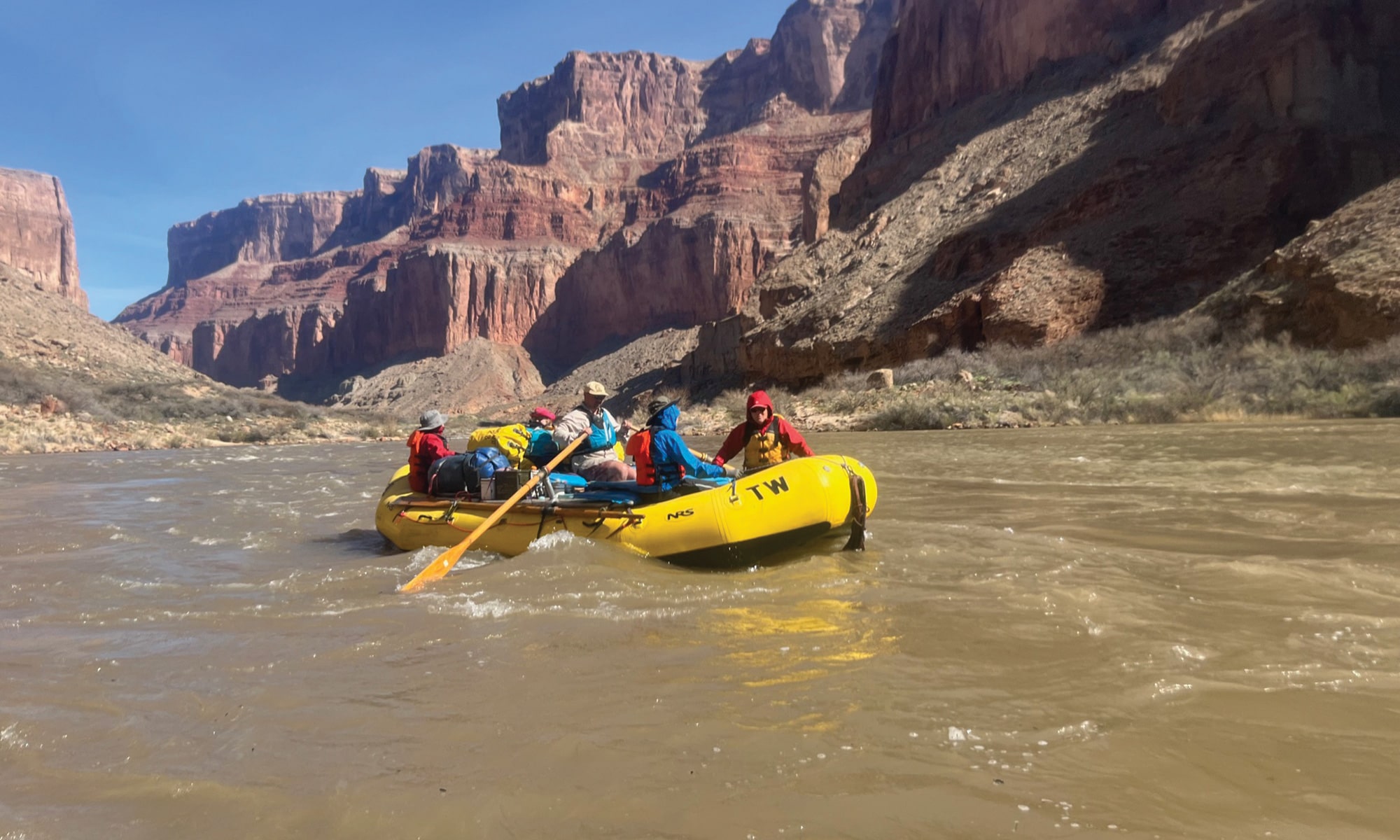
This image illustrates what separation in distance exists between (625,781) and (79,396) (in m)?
41.0

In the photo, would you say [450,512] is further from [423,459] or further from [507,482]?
[423,459]

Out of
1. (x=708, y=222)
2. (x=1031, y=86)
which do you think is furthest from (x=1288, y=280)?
(x=708, y=222)

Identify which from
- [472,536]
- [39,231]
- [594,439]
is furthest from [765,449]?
[39,231]

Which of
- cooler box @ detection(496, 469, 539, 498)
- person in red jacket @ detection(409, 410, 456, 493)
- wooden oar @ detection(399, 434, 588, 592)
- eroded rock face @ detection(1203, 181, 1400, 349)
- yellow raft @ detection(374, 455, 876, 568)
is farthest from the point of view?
eroded rock face @ detection(1203, 181, 1400, 349)

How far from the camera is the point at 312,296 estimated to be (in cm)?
11762

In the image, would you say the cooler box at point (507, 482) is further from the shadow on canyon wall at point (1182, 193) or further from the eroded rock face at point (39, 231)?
the eroded rock face at point (39, 231)

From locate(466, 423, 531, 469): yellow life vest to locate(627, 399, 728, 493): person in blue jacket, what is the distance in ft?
7.19

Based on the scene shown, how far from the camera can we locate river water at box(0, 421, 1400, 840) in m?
2.34

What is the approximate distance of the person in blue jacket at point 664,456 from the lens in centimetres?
654

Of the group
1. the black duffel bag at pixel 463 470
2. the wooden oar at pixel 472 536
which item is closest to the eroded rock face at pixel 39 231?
the black duffel bag at pixel 463 470

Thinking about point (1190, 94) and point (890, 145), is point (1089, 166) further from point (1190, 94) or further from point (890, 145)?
point (890, 145)

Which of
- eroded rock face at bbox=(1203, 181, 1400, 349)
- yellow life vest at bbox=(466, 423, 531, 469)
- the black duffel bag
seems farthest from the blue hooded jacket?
eroded rock face at bbox=(1203, 181, 1400, 349)

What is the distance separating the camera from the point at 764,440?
729 centimetres

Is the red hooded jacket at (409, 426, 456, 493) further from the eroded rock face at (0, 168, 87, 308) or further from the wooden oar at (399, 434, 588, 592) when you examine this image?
the eroded rock face at (0, 168, 87, 308)
